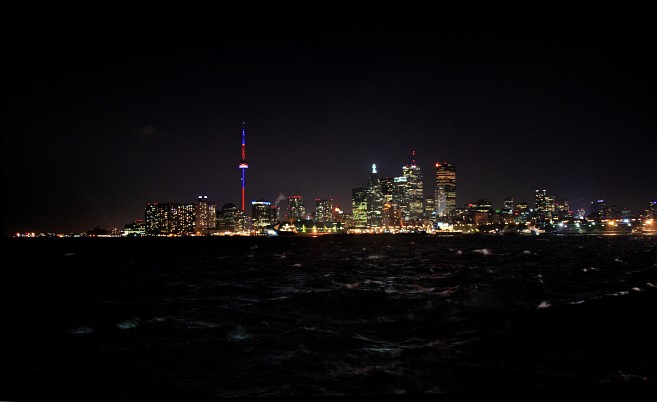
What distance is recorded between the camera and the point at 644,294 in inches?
935

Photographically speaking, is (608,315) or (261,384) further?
(608,315)

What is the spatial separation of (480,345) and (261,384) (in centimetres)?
690

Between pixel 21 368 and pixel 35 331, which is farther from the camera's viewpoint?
pixel 35 331

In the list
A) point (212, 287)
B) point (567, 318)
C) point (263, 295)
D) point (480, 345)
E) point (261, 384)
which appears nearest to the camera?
point (261, 384)

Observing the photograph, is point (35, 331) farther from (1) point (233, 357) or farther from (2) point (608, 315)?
(2) point (608, 315)

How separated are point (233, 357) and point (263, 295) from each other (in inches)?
545

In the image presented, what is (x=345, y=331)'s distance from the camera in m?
16.4

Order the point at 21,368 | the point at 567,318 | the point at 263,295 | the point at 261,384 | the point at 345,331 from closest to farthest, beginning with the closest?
1. the point at 261,384
2. the point at 21,368
3. the point at 345,331
4. the point at 567,318
5. the point at 263,295

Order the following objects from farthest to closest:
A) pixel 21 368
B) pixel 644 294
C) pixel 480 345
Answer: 1. pixel 644 294
2. pixel 480 345
3. pixel 21 368

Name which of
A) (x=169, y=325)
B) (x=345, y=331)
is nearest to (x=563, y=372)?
(x=345, y=331)

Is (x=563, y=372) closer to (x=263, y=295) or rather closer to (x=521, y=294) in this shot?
(x=521, y=294)

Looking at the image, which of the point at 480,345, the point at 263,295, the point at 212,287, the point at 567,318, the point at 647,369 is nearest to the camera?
the point at 647,369

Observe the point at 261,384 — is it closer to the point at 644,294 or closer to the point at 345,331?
the point at 345,331

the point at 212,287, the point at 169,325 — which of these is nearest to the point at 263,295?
the point at 212,287
